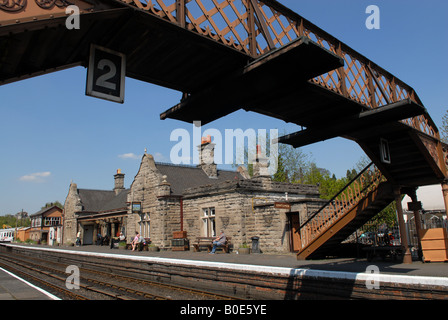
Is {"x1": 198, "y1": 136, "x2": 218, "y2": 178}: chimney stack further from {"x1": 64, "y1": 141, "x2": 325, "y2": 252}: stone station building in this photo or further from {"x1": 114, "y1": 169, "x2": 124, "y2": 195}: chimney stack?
{"x1": 114, "y1": 169, "x2": 124, "y2": 195}: chimney stack

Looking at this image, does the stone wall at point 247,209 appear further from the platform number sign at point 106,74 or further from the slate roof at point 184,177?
the platform number sign at point 106,74

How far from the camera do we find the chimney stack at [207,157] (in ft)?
107

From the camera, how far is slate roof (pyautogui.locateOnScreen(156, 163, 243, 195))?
Result: 27500mm

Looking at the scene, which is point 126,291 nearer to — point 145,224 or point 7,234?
point 145,224

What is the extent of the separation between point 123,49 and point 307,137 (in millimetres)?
4896

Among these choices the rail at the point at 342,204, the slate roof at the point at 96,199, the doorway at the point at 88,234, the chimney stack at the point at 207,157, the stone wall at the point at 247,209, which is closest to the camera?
the rail at the point at 342,204

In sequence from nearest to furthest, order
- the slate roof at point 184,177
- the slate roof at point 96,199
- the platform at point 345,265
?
the platform at point 345,265, the slate roof at point 184,177, the slate roof at point 96,199

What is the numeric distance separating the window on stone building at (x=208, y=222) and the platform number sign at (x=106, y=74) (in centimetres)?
1864

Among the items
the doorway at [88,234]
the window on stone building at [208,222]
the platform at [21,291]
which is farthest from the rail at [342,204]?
the doorway at [88,234]

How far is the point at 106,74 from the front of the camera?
4723mm
